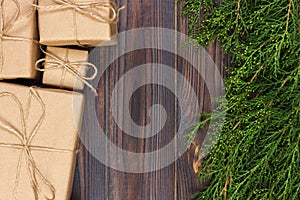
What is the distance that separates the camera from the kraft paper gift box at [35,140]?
Answer: 1.08 metres

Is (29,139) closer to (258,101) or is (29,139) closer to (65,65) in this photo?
(65,65)

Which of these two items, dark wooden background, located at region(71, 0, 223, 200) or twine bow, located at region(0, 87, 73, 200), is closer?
twine bow, located at region(0, 87, 73, 200)

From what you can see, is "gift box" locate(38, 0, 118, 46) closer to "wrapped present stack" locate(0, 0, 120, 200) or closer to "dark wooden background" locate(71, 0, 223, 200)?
"wrapped present stack" locate(0, 0, 120, 200)

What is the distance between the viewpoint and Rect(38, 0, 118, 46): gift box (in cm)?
104

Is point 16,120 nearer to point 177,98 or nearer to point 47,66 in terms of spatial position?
point 47,66

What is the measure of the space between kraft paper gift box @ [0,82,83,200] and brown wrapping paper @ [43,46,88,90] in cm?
3

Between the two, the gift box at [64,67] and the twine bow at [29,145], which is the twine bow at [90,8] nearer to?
the gift box at [64,67]

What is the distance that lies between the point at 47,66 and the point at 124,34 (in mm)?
228

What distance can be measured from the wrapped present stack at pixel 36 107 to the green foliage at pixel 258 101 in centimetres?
31

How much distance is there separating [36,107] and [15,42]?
16 cm

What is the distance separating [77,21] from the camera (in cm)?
105

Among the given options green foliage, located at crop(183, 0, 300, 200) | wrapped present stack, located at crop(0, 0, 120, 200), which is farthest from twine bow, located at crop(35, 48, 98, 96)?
green foliage, located at crop(183, 0, 300, 200)

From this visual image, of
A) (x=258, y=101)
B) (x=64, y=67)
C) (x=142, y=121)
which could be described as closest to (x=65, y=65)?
(x=64, y=67)

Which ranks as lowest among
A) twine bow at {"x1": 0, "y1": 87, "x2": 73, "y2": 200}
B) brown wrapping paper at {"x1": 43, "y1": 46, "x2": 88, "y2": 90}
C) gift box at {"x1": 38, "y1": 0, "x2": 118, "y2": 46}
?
twine bow at {"x1": 0, "y1": 87, "x2": 73, "y2": 200}
